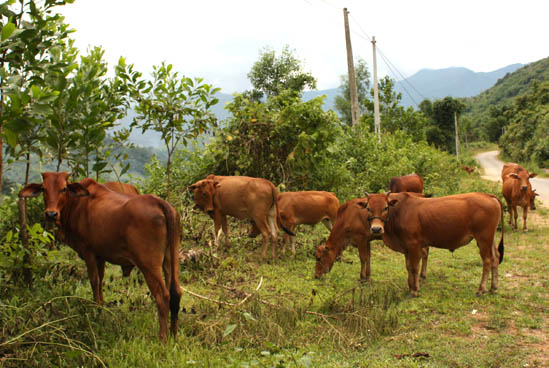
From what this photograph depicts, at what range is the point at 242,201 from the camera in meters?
9.84

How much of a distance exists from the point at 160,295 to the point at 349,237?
428cm

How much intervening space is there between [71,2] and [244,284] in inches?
187

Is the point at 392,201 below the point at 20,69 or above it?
below

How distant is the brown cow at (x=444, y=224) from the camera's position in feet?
23.1

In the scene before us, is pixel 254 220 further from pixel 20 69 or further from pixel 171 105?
pixel 20 69

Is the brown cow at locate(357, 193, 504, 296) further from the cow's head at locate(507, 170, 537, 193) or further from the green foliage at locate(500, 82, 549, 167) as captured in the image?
the green foliage at locate(500, 82, 549, 167)

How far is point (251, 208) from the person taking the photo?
9.77m

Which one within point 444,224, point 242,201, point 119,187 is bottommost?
point 444,224

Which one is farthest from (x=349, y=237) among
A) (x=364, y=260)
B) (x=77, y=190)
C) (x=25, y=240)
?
(x=25, y=240)

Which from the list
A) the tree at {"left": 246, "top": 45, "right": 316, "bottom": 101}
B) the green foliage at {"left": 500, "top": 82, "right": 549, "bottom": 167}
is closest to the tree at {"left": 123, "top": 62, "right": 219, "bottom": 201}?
the tree at {"left": 246, "top": 45, "right": 316, "bottom": 101}

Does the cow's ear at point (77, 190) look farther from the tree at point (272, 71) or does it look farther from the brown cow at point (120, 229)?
the tree at point (272, 71)

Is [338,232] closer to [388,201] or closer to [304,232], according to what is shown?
[388,201]

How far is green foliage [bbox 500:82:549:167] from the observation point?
36125mm

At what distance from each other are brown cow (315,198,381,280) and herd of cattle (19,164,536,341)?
0.02 metres
